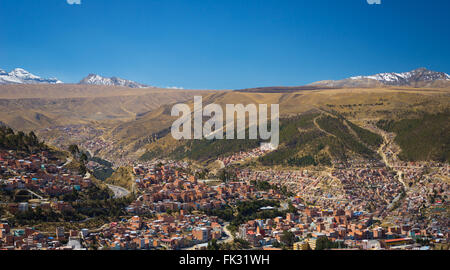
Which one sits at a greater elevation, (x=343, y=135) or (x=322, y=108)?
(x=322, y=108)

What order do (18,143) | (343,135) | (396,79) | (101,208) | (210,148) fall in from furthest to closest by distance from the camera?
(396,79)
(210,148)
(343,135)
(18,143)
(101,208)

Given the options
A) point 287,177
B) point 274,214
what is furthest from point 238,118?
point 274,214

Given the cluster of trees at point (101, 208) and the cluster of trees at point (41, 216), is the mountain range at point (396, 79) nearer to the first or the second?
the cluster of trees at point (101, 208)

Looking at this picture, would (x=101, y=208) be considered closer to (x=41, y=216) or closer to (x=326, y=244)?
(x=41, y=216)

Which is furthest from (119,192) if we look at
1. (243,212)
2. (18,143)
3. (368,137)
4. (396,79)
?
(396,79)

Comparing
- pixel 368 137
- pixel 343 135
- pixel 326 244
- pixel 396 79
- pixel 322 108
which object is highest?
pixel 396 79

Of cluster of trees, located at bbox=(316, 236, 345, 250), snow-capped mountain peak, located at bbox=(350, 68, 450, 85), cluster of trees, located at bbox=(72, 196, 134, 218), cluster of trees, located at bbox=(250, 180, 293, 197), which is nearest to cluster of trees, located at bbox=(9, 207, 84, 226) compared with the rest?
cluster of trees, located at bbox=(72, 196, 134, 218)

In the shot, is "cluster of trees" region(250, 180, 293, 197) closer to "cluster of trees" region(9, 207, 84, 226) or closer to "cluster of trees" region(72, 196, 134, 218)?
"cluster of trees" region(72, 196, 134, 218)

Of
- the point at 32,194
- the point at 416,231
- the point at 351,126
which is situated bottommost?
the point at 416,231

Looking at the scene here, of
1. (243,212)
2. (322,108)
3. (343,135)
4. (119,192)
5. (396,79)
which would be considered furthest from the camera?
(396,79)

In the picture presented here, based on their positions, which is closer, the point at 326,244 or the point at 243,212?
the point at 326,244
